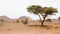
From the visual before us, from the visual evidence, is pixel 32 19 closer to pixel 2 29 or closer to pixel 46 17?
pixel 46 17

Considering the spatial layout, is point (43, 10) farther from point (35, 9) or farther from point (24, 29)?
point (24, 29)

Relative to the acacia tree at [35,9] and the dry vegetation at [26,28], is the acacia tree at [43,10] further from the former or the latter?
the dry vegetation at [26,28]

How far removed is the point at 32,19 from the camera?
355cm

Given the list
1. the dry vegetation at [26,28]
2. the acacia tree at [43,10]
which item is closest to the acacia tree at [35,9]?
the acacia tree at [43,10]

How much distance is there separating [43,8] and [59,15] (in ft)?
1.37

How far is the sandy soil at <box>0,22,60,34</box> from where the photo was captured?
342cm

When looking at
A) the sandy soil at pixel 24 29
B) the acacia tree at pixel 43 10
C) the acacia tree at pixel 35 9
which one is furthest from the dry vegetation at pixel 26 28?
the acacia tree at pixel 35 9

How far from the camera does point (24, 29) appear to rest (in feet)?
11.4

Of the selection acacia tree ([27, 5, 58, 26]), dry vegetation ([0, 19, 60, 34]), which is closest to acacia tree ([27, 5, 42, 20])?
acacia tree ([27, 5, 58, 26])

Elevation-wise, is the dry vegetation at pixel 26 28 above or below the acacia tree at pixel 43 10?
below

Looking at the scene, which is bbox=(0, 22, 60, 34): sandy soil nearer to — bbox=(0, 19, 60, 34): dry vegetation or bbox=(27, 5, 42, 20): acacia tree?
bbox=(0, 19, 60, 34): dry vegetation

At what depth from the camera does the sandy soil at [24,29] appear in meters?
3.42

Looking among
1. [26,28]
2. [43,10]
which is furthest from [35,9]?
[26,28]

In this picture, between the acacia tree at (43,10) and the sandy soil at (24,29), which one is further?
the acacia tree at (43,10)
